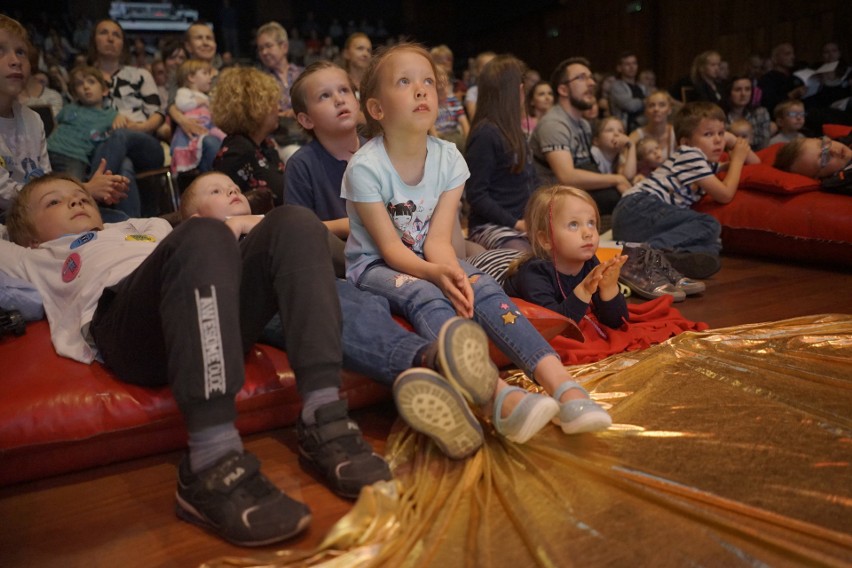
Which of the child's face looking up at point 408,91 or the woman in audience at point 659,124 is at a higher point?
the child's face looking up at point 408,91

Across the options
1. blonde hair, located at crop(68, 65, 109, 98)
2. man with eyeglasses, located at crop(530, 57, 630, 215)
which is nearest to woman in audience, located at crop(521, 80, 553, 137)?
man with eyeglasses, located at crop(530, 57, 630, 215)

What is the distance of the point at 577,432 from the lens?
1484 millimetres

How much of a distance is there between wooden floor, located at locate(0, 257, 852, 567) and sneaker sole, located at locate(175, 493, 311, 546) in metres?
0.01

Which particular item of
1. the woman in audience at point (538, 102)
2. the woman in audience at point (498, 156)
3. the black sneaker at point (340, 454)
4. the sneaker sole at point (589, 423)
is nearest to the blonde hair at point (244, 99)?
the woman in audience at point (498, 156)

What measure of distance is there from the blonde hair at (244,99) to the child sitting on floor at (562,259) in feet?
4.45

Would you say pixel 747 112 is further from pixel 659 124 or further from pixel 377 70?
pixel 377 70

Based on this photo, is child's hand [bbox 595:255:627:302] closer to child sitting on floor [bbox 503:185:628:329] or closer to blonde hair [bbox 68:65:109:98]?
child sitting on floor [bbox 503:185:628:329]

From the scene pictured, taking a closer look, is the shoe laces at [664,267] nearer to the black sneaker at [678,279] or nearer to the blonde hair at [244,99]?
the black sneaker at [678,279]

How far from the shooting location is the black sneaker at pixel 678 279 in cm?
268

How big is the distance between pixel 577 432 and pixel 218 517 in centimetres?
76

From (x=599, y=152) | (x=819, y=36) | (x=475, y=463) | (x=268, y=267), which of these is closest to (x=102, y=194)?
(x=268, y=267)

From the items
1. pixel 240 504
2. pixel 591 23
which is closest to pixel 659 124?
pixel 240 504

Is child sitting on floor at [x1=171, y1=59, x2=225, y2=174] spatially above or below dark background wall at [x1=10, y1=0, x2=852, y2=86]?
below

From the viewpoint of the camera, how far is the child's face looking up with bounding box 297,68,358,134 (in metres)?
2.28
